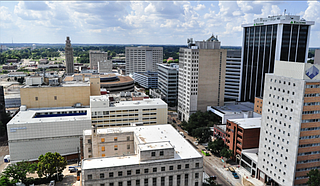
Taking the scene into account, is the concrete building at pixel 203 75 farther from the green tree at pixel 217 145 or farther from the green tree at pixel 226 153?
the green tree at pixel 226 153

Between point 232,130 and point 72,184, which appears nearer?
point 72,184

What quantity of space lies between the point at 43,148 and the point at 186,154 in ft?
209

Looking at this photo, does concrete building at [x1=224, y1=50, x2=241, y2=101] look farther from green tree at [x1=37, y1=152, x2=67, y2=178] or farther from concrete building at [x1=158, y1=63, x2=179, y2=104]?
green tree at [x1=37, y1=152, x2=67, y2=178]

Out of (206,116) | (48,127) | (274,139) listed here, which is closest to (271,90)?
(274,139)

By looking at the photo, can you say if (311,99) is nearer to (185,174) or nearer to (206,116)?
(185,174)

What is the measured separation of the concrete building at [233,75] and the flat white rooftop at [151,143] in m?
104

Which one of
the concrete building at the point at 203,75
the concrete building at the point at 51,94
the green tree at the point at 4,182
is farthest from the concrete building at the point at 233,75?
the green tree at the point at 4,182

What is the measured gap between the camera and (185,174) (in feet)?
225

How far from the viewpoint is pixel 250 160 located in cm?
9069

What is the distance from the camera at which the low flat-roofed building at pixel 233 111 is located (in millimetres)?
126244

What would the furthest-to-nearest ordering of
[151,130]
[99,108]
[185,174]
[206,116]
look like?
[206,116]
[99,108]
[151,130]
[185,174]

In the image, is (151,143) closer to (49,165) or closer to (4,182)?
(49,165)

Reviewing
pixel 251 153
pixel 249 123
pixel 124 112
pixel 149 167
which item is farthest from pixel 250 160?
pixel 124 112

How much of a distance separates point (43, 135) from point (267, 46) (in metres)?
133
